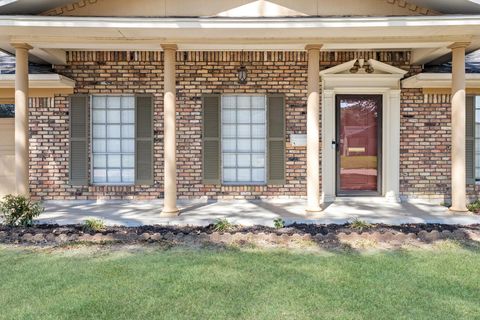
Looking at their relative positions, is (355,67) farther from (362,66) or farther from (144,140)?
(144,140)

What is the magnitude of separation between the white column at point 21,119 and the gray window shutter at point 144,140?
2.09 meters

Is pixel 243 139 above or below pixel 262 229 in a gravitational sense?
above

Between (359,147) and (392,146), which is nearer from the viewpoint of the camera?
(392,146)

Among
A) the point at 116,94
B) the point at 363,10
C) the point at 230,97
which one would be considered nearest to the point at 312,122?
the point at 363,10

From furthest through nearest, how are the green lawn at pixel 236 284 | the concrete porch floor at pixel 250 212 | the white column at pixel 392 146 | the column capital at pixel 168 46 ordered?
the white column at pixel 392 146, the column capital at pixel 168 46, the concrete porch floor at pixel 250 212, the green lawn at pixel 236 284

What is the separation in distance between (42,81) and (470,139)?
8.00 m

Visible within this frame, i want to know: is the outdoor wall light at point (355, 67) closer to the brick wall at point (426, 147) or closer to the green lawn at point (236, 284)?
the brick wall at point (426, 147)

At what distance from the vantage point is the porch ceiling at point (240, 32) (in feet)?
17.6

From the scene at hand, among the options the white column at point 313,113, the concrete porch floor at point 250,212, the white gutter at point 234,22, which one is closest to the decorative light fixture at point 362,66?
the white column at point 313,113

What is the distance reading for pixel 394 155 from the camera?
7.60 meters

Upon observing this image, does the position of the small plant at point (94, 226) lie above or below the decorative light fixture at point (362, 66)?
below

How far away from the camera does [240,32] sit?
5684 millimetres

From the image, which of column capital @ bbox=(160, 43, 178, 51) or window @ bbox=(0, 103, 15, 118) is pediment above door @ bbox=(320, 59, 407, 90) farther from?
window @ bbox=(0, 103, 15, 118)

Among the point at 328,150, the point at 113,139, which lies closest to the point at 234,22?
the point at 328,150
